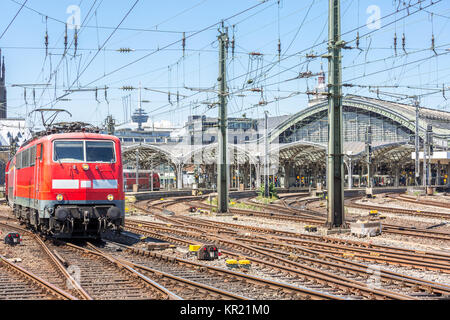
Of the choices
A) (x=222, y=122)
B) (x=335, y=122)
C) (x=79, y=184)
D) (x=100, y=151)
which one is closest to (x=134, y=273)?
(x=79, y=184)

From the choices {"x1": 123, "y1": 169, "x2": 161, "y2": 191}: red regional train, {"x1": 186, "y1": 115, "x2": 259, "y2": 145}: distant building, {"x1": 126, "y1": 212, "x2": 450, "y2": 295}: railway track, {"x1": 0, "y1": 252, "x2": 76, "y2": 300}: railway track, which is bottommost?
{"x1": 0, "y1": 252, "x2": 76, "y2": 300}: railway track

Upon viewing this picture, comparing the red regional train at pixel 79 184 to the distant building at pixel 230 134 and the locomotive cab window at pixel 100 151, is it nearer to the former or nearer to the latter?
the locomotive cab window at pixel 100 151

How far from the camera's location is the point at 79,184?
1677cm

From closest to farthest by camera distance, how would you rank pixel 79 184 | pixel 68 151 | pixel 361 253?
pixel 361 253 → pixel 79 184 → pixel 68 151

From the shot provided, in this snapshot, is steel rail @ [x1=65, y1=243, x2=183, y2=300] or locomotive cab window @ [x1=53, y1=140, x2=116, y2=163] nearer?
steel rail @ [x1=65, y1=243, x2=183, y2=300]

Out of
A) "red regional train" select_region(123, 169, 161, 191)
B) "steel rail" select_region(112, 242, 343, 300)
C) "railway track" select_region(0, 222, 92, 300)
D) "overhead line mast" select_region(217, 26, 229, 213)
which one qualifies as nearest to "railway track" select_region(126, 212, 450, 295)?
"steel rail" select_region(112, 242, 343, 300)

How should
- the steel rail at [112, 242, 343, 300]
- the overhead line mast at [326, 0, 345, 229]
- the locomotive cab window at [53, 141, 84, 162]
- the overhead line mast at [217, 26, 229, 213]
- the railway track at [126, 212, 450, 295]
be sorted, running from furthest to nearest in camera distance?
the overhead line mast at [217, 26, 229, 213] < the overhead line mast at [326, 0, 345, 229] < the locomotive cab window at [53, 141, 84, 162] < the railway track at [126, 212, 450, 295] < the steel rail at [112, 242, 343, 300]

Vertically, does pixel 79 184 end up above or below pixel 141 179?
above

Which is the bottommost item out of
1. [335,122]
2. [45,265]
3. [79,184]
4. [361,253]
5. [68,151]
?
[45,265]

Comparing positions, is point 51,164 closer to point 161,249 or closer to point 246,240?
point 161,249

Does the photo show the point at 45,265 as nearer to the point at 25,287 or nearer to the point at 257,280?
the point at 25,287

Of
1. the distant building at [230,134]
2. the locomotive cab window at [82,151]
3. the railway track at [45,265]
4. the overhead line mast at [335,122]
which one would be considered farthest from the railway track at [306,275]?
the distant building at [230,134]

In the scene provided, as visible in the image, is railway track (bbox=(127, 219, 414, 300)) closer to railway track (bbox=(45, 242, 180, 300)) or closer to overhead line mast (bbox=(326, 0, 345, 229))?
railway track (bbox=(45, 242, 180, 300))

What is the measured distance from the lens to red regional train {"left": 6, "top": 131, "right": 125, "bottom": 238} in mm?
Answer: 16578
